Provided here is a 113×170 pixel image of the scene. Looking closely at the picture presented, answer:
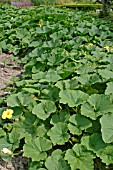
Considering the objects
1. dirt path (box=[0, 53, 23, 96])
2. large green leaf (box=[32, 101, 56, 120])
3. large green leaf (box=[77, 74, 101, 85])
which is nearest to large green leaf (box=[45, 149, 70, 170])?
large green leaf (box=[32, 101, 56, 120])

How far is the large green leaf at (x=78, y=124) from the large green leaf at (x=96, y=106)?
0.16 ft

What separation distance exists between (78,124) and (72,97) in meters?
0.26

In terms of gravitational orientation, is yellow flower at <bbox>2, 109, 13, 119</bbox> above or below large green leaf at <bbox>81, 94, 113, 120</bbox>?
below

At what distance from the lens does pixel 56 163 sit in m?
2.02

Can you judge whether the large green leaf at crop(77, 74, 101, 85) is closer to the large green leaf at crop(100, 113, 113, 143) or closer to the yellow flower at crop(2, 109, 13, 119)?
the large green leaf at crop(100, 113, 113, 143)

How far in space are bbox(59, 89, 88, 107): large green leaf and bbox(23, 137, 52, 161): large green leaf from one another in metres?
0.38

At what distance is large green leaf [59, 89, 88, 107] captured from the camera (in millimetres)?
2372

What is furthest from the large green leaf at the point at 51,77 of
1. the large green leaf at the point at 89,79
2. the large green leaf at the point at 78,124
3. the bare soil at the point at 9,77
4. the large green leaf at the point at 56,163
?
the large green leaf at the point at 56,163

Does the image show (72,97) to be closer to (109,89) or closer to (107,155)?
(109,89)

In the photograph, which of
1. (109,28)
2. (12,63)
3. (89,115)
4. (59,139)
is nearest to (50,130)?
(59,139)

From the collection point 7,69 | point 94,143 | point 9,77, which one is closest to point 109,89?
point 94,143

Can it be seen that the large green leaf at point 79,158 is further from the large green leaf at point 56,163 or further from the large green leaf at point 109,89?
the large green leaf at point 109,89

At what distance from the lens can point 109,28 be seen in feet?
17.1

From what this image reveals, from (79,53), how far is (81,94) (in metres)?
1.41
